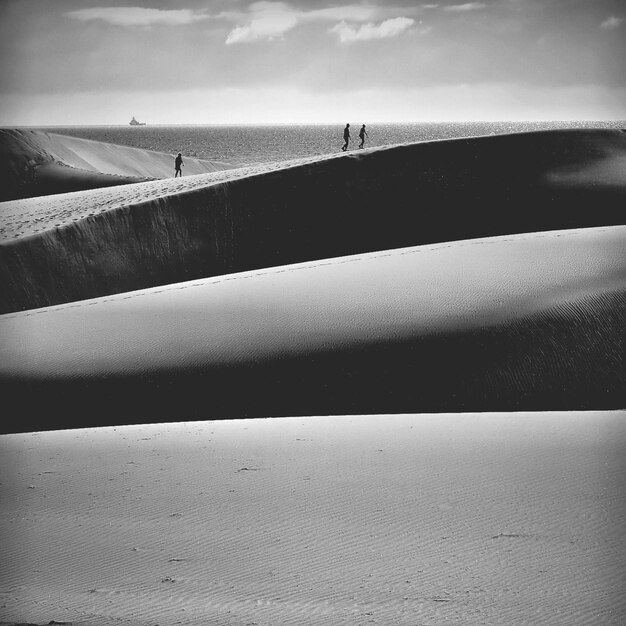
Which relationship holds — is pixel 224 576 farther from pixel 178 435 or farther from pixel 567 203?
pixel 567 203

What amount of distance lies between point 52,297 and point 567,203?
635cm

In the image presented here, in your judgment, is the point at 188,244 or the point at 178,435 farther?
the point at 188,244

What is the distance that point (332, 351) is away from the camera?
186 inches

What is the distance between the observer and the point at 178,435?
145 inches

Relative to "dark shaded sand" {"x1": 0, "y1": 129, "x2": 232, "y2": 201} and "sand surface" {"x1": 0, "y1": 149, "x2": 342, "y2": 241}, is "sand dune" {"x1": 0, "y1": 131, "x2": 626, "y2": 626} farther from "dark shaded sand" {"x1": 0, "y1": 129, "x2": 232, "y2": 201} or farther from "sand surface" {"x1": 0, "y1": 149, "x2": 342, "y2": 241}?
"dark shaded sand" {"x1": 0, "y1": 129, "x2": 232, "y2": 201}

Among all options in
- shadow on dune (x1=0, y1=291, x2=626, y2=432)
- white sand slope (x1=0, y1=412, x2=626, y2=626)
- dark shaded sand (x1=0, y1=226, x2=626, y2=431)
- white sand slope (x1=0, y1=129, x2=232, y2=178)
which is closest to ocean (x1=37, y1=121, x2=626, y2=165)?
white sand slope (x1=0, y1=129, x2=232, y2=178)

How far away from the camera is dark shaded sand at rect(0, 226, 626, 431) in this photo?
4.52 metres

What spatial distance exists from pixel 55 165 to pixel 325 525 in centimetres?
1868

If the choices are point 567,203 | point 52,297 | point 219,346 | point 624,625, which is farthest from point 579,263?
point 52,297

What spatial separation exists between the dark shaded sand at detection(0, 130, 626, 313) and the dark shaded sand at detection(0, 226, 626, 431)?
2604 mm

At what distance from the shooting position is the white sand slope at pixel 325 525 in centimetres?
201

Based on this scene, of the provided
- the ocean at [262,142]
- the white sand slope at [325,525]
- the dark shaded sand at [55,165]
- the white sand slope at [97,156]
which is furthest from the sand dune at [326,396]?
the white sand slope at [97,156]

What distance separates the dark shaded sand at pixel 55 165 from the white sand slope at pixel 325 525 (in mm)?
14975

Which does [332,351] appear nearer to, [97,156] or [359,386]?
[359,386]
